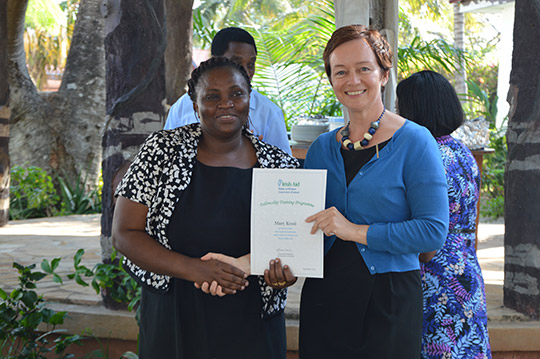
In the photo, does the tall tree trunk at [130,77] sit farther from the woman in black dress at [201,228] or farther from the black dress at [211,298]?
the black dress at [211,298]

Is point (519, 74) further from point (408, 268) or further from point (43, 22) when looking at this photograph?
point (43, 22)

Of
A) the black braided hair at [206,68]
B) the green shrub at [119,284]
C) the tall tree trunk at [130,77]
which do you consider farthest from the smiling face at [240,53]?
the green shrub at [119,284]

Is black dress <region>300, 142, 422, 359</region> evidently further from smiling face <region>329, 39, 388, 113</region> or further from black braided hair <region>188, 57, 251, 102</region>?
black braided hair <region>188, 57, 251, 102</region>

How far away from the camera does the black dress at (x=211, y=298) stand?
6.95ft

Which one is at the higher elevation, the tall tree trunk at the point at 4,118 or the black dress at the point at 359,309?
the tall tree trunk at the point at 4,118

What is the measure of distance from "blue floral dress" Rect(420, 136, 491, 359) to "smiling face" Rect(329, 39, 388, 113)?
64 centimetres

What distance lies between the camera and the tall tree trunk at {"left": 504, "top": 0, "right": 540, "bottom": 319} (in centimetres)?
377

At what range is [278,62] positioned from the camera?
7793 millimetres

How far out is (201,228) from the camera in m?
2.11

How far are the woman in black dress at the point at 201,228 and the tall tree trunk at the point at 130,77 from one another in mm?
1533

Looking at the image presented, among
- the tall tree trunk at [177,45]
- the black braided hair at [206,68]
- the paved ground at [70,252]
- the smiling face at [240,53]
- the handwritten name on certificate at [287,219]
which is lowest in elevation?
the paved ground at [70,252]

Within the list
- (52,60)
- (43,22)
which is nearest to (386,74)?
(43,22)

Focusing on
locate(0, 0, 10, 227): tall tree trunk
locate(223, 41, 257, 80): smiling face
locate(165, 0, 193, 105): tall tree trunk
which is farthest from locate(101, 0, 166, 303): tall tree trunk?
locate(0, 0, 10, 227): tall tree trunk

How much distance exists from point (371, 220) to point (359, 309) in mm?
297
